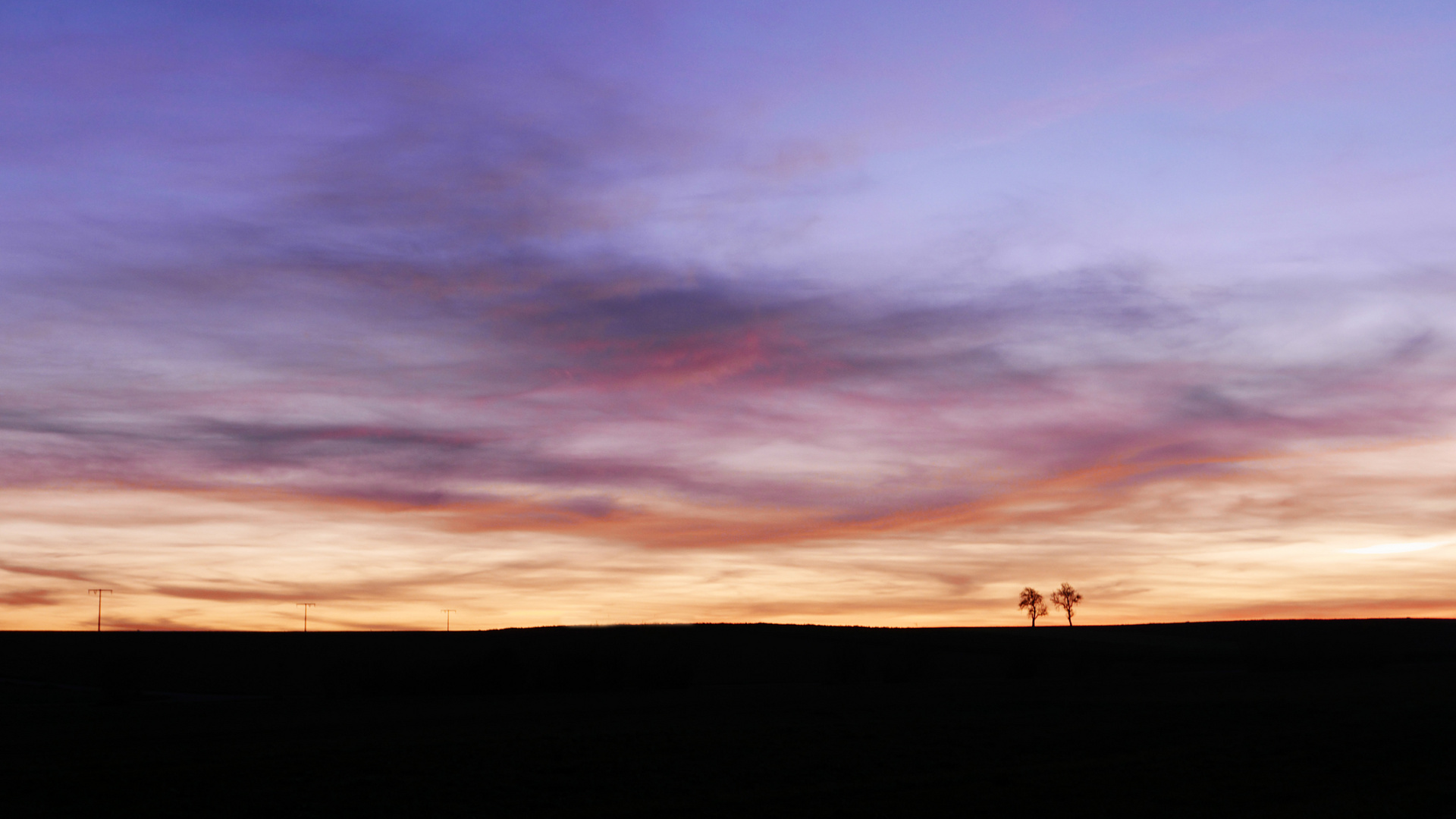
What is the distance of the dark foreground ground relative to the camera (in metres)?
29.9

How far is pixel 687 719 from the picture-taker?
53656 millimetres

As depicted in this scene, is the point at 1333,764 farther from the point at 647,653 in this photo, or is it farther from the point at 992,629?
the point at 992,629

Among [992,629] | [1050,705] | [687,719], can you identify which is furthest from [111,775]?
[992,629]

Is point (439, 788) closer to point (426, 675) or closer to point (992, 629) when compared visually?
Result: point (426, 675)

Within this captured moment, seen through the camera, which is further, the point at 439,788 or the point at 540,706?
the point at 540,706

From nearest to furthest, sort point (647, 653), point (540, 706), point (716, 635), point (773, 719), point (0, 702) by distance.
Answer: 1. point (773, 719)
2. point (540, 706)
3. point (0, 702)
4. point (647, 653)
5. point (716, 635)

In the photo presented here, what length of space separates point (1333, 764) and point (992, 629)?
15232 cm

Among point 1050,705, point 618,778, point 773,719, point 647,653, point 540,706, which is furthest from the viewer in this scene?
point 647,653

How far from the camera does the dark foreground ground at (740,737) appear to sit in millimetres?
29922

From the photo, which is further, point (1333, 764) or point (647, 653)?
point (647, 653)

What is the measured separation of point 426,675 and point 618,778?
196 ft

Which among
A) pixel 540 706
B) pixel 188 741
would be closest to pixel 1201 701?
pixel 540 706

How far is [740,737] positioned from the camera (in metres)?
44.8

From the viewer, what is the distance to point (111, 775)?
114 ft
